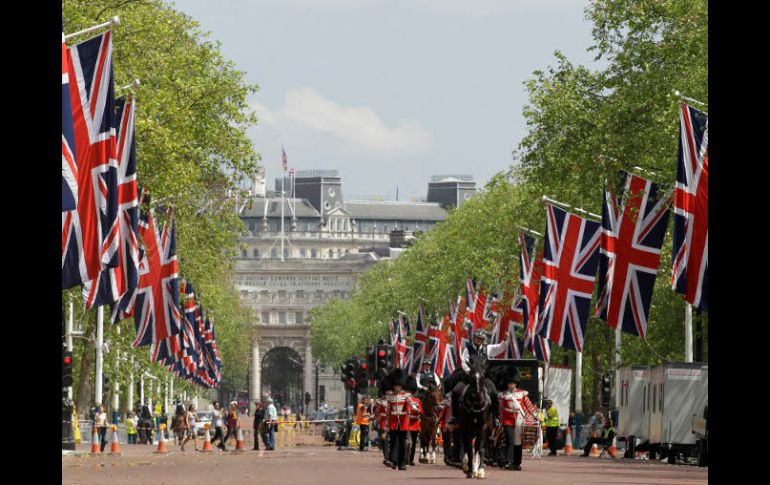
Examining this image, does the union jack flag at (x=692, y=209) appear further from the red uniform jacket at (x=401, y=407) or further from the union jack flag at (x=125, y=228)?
the union jack flag at (x=125, y=228)

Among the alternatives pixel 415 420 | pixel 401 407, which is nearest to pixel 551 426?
pixel 415 420

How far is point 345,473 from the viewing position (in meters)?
35.0

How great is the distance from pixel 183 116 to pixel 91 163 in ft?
81.6

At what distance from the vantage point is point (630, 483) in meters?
31.0

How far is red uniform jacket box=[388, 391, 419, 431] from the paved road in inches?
36.5

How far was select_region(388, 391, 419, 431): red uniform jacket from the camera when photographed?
35.9m

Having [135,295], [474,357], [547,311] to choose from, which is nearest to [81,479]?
[474,357]

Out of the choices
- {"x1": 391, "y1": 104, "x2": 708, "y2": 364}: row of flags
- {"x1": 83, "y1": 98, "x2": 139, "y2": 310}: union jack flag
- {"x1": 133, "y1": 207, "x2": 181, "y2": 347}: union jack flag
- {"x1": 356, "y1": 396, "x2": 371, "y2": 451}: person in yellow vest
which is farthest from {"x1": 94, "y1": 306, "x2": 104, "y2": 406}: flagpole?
{"x1": 83, "y1": 98, "x2": 139, "y2": 310}: union jack flag

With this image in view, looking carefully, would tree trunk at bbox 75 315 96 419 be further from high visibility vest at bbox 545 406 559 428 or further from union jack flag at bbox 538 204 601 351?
union jack flag at bbox 538 204 601 351

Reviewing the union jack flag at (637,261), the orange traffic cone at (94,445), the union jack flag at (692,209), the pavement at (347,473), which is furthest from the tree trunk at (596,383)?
the union jack flag at (692,209)

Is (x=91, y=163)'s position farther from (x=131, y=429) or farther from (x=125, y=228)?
(x=131, y=429)
